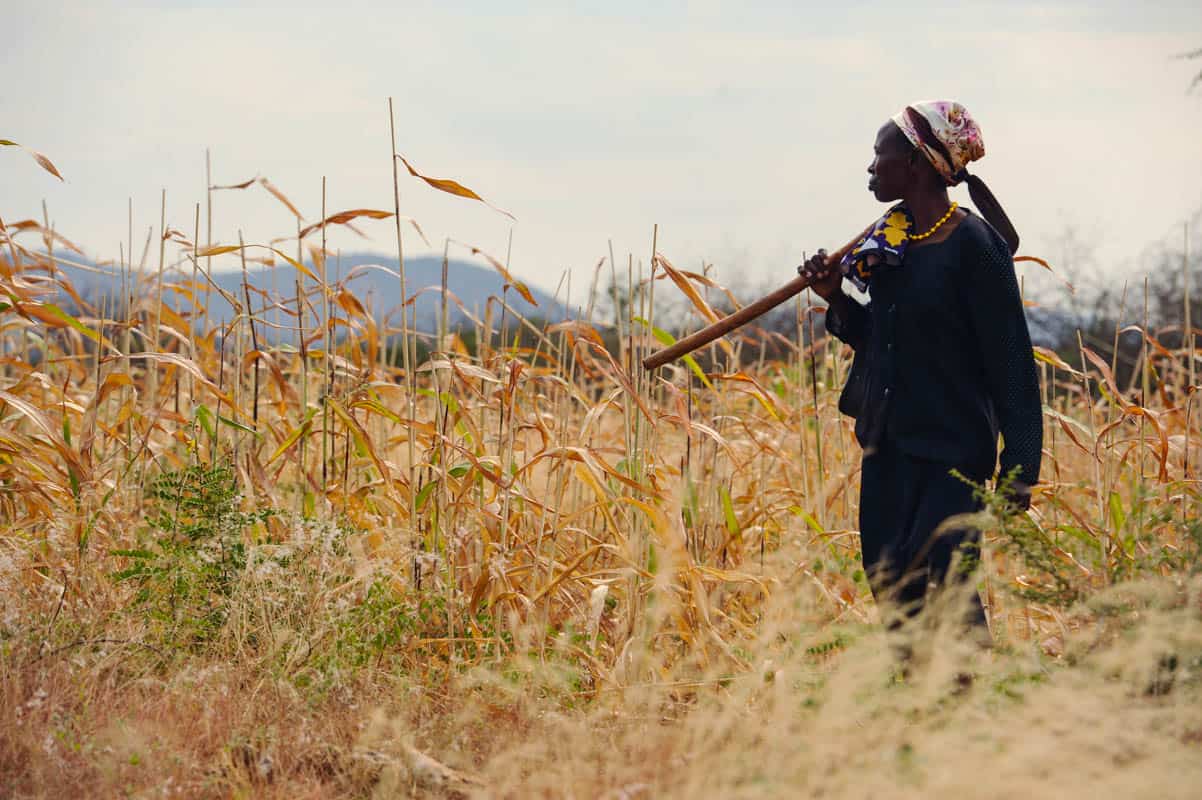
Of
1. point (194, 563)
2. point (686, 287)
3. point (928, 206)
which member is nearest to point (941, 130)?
point (928, 206)

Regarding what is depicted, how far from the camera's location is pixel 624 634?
2.94m

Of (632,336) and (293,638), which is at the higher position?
(632,336)

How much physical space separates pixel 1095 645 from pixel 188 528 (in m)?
2.32

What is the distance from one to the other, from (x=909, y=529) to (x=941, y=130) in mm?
934

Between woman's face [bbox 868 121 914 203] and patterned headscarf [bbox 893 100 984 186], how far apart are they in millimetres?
27

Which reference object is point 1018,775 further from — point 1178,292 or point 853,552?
point 1178,292

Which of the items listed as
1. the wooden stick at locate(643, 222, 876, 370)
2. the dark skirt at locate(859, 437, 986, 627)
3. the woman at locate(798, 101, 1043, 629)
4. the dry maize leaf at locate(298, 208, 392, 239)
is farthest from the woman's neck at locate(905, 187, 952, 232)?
the dry maize leaf at locate(298, 208, 392, 239)

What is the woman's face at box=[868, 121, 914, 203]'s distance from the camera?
2.46 meters

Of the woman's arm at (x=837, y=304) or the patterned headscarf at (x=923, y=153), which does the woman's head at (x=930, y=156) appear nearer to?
the patterned headscarf at (x=923, y=153)

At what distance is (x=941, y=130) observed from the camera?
7.88 ft

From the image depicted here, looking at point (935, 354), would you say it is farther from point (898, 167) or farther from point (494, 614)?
point (494, 614)

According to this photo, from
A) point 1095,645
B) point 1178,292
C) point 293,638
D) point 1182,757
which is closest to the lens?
point 1182,757

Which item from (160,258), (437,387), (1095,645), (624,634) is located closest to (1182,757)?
(1095,645)

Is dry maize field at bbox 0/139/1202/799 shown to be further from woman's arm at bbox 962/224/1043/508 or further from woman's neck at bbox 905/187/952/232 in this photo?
woman's neck at bbox 905/187/952/232
